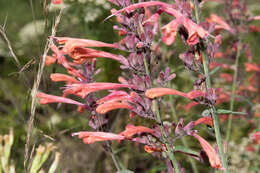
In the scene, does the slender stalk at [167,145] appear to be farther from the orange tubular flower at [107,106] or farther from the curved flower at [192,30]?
the curved flower at [192,30]

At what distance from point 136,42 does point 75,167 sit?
2052 mm

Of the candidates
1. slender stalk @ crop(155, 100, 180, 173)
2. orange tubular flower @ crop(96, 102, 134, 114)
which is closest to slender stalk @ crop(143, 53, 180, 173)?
slender stalk @ crop(155, 100, 180, 173)

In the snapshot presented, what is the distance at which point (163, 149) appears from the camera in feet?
4.97

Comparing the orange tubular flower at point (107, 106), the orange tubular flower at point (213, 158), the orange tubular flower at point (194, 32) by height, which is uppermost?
the orange tubular flower at point (194, 32)

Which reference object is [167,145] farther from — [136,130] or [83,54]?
[83,54]

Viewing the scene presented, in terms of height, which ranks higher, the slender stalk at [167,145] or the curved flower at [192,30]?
the curved flower at [192,30]

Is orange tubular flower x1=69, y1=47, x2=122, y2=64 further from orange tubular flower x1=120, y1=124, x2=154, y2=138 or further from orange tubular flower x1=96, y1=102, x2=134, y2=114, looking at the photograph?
orange tubular flower x1=120, y1=124, x2=154, y2=138

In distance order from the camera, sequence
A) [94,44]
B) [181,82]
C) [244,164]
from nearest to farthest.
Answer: [94,44] < [244,164] < [181,82]

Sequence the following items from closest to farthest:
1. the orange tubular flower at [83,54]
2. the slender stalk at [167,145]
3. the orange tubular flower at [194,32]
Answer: the orange tubular flower at [194,32] → the slender stalk at [167,145] → the orange tubular flower at [83,54]

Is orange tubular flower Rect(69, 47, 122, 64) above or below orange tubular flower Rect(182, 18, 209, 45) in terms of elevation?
below

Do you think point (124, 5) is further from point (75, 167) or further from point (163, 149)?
point (75, 167)

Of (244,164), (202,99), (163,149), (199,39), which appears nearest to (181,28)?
(199,39)

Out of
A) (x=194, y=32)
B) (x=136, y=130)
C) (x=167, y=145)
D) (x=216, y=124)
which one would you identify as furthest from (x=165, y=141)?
(x=194, y=32)

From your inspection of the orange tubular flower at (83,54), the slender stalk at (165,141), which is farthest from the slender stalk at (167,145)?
the orange tubular flower at (83,54)
